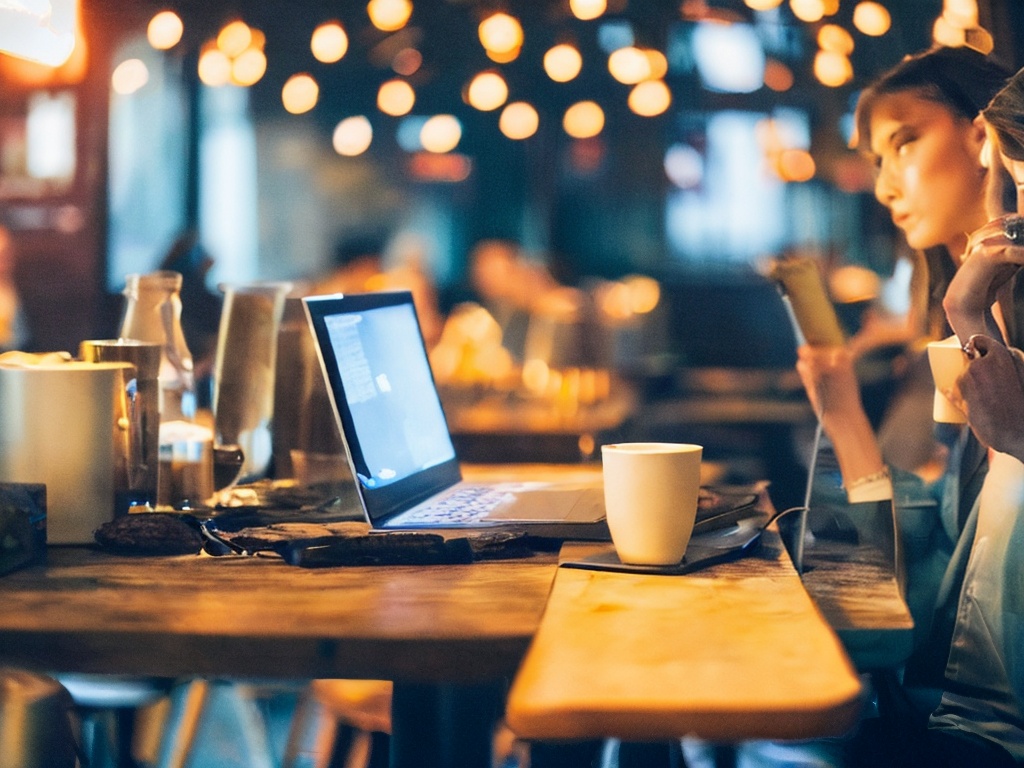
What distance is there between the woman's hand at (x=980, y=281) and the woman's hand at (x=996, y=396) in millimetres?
46

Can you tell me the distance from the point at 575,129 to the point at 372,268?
2294mm

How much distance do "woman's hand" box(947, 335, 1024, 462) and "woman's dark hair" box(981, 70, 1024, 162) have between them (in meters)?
0.29

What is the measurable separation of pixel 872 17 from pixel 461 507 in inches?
91.2

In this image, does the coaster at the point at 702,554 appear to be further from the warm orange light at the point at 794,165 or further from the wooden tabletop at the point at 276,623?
the warm orange light at the point at 794,165

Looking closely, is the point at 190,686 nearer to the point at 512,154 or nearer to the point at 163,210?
the point at 163,210

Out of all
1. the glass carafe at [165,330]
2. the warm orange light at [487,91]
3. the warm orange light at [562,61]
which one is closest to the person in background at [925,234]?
the glass carafe at [165,330]

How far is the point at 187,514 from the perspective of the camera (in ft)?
4.54

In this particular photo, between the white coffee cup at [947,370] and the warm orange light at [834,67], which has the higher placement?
the warm orange light at [834,67]

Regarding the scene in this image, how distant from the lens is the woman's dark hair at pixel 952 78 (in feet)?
5.61

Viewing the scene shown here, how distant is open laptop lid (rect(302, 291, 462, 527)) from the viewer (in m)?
1.29

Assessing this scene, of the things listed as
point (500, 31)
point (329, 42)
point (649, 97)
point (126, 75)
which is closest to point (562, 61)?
point (500, 31)

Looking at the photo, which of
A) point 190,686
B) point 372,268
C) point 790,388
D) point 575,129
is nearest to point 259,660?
point 190,686

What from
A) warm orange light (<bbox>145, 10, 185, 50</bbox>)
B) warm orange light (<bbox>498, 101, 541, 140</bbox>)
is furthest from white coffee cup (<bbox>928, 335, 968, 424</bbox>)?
warm orange light (<bbox>498, 101, 541, 140</bbox>)

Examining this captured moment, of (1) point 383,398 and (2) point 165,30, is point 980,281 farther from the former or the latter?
(2) point 165,30
